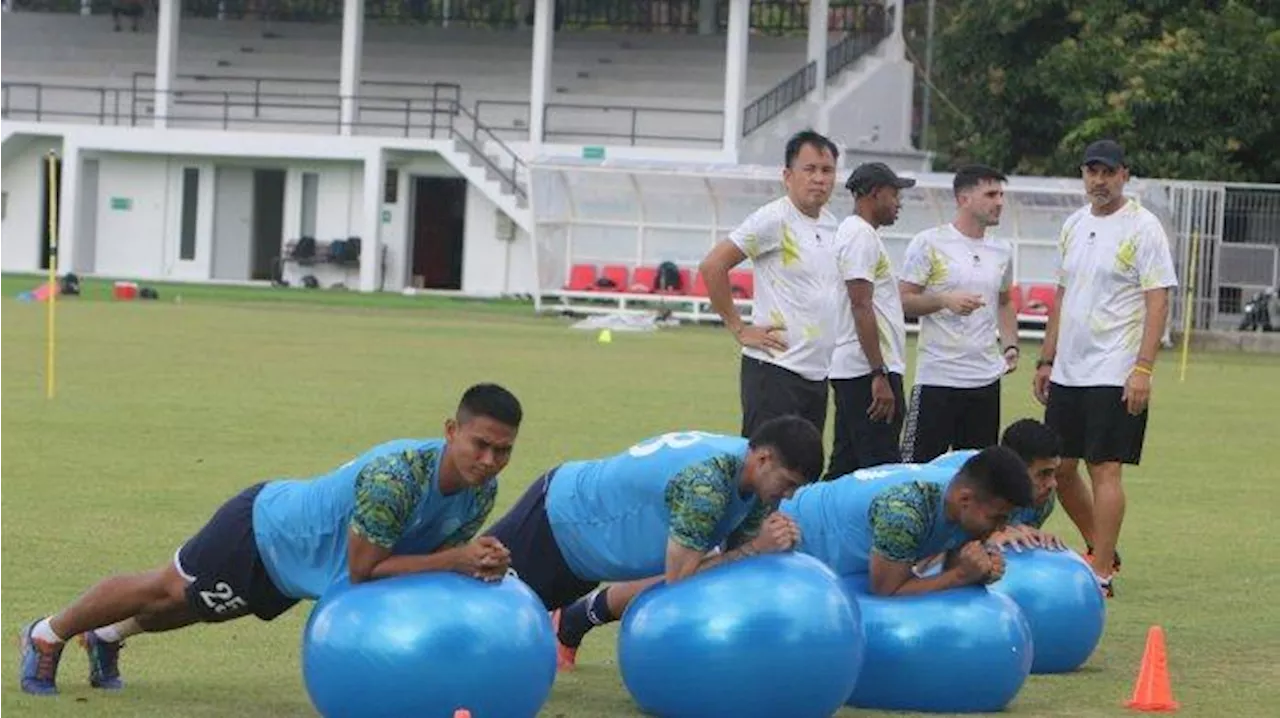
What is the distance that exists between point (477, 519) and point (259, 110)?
54.1 meters

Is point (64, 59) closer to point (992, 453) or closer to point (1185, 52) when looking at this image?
point (1185, 52)

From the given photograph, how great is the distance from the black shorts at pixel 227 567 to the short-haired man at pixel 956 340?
4.89m

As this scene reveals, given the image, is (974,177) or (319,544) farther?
(974,177)

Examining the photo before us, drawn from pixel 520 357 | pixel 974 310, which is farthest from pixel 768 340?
pixel 520 357

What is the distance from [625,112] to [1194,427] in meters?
36.5

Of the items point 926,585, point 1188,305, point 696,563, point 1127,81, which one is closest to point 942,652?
point 926,585

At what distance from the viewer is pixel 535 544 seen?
9648mm

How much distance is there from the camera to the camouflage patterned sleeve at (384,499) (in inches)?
327

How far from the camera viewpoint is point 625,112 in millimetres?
59844

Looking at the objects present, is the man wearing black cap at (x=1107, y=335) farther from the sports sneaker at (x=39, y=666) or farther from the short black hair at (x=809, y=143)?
the sports sneaker at (x=39, y=666)

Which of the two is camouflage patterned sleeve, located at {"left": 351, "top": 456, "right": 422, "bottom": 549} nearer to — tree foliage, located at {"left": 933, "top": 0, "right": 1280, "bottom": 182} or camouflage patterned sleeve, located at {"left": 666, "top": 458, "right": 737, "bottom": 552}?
camouflage patterned sleeve, located at {"left": 666, "top": 458, "right": 737, "bottom": 552}

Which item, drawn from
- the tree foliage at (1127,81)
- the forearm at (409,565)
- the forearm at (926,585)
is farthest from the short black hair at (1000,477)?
the tree foliage at (1127,81)

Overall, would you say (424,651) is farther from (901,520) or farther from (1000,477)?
(1000,477)

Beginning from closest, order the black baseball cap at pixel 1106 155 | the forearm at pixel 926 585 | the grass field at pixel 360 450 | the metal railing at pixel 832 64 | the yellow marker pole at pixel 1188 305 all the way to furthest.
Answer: the forearm at pixel 926 585 → the grass field at pixel 360 450 → the black baseball cap at pixel 1106 155 → the yellow marker pole at pixel 1188 305 → the metal railing at pixel 832 64
